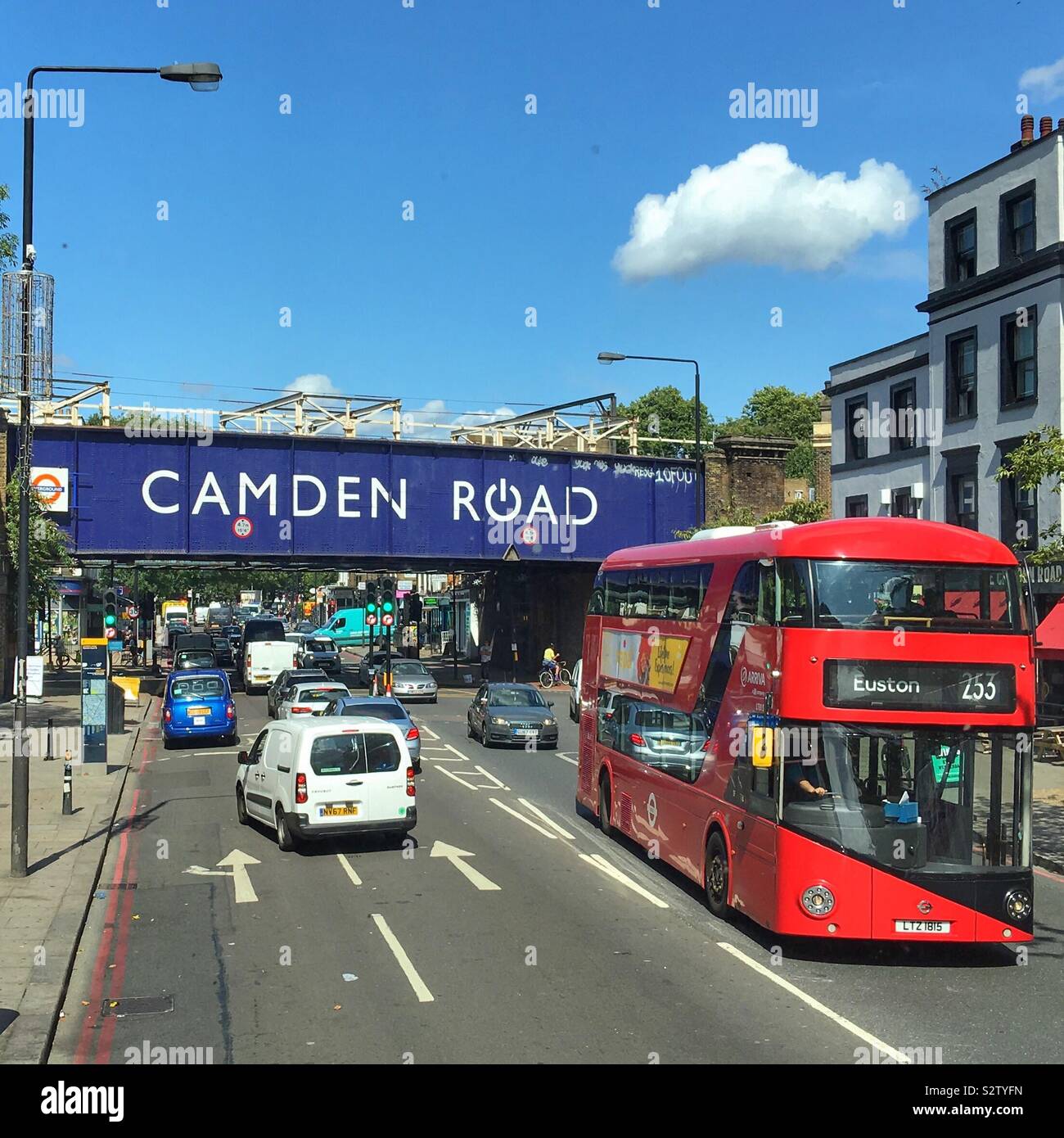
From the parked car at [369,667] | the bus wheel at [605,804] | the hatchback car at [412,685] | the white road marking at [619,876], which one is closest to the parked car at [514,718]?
the bus wheel at [605,804]

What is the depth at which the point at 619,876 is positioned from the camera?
1523cm

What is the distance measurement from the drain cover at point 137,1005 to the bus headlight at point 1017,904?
731 centimetres

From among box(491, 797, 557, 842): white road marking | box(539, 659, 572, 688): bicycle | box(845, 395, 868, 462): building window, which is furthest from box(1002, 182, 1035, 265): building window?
box(539, 659, 572, 688): bicycle

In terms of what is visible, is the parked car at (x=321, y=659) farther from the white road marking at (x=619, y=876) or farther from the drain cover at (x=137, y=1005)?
the drain cover at (x=137, y=1005)

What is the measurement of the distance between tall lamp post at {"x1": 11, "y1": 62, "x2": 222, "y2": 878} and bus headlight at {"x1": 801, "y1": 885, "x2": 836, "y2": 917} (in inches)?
→ 365

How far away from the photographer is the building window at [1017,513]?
1103 inches

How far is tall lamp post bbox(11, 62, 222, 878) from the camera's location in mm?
14203

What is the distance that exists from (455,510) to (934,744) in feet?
111

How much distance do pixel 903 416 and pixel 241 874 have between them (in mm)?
24777

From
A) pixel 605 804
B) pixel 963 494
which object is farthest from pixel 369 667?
pixel 605 804

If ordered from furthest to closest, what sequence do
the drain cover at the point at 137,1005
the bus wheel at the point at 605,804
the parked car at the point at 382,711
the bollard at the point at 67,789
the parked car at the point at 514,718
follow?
the parked car at the point at 514,718, the parked car at the point at 382,711, the bollard at the point at 67,789, the bus wheel at the point at 605,804, the drain cover at the point at 137,1005

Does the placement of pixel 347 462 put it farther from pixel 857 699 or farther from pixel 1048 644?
pixel 857 699

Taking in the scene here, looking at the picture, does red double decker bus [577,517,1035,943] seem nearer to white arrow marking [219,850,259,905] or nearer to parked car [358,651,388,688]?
white arrow marking [219,850,259,905]

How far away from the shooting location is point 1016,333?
2859cm
